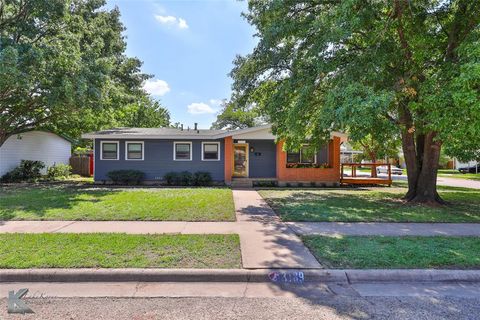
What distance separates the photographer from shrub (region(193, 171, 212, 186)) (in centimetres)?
1733

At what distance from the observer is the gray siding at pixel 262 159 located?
60.3ft

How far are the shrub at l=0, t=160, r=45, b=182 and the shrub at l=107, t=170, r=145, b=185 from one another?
5.70 meters

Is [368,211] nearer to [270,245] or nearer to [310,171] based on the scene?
[270,245]

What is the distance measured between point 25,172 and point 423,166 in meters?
20.8

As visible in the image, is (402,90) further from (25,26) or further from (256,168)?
(25,26)

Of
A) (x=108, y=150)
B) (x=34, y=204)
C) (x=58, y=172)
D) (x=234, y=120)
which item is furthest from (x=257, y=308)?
(x=234, y=120)

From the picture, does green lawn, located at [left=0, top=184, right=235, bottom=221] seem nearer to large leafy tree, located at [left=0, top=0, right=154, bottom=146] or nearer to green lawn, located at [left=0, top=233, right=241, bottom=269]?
green lawn, located at [left=0, top=233, right=241, bottom=269]

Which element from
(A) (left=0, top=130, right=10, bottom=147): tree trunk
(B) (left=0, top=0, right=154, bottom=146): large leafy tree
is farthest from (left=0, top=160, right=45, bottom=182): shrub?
(B) (left=0, top=0, right=154, bottom=146): large leafy tree

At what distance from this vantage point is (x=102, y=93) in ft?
46.8

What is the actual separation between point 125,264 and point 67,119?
17.4 metres

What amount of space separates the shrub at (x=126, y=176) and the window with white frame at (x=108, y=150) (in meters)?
1.13

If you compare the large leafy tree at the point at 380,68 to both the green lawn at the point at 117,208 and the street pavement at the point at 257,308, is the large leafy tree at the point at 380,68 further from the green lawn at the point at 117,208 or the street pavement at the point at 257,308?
the street pavement at the point at 257,308

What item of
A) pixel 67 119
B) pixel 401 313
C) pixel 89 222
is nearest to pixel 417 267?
pixel 401 313

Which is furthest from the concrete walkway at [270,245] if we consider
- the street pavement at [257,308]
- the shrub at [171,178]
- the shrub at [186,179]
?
the shrub at [171,178]
